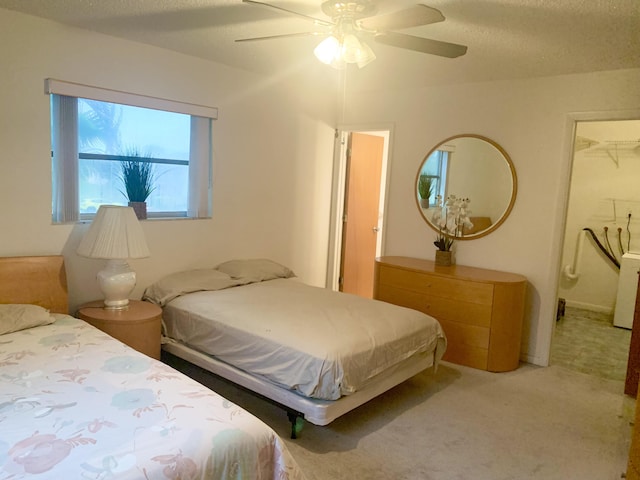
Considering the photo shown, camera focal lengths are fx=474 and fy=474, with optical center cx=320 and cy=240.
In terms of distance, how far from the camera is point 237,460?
5.12ft

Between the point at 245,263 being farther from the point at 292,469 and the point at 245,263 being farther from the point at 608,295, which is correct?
the point at 608,295

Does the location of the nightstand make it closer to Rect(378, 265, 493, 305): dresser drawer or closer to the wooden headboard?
the wooden headboard

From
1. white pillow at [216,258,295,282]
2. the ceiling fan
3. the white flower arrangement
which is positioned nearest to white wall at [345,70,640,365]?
the white flower arrangement

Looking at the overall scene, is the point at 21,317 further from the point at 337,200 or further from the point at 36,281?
the point at 337,200

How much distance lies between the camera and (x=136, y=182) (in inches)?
137

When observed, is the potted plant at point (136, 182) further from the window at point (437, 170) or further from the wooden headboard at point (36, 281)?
the window at point (437, 170)

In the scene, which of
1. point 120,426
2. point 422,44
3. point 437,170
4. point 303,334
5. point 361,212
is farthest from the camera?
point 361,212

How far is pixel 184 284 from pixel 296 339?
4.00 ft

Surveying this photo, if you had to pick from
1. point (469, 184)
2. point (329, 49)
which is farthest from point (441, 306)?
point (329, 49)

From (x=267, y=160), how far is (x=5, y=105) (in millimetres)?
2037

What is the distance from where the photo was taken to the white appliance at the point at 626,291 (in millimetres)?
4961

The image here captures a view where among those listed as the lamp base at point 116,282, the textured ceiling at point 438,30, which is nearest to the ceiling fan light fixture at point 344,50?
the textured ceiling at point 438,30

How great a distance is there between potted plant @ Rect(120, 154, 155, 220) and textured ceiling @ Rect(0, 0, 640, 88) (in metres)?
0.85

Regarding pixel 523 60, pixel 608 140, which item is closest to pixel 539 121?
pixel 523 60
